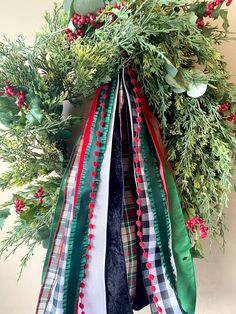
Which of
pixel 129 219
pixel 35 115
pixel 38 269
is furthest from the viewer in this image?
pixel 38 269

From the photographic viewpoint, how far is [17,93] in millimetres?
588

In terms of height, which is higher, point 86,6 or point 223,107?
point 86,6

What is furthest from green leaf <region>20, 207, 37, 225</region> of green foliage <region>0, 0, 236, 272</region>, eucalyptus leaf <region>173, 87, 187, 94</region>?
eucalyptus leaf <region>173, 87, 187, 94</region>

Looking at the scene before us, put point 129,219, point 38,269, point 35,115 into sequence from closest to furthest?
point 35,115, point 129,219, point 38,269

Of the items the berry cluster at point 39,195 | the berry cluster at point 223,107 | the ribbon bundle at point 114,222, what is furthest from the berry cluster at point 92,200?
the berry cluster at point 223,107

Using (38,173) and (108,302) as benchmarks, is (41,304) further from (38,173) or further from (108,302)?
(38,173)

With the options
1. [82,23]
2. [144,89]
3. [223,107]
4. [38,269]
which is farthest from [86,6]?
[38,269]

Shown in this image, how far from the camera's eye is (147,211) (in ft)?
2.13

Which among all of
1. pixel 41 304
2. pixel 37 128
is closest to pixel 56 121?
pixel 37 128

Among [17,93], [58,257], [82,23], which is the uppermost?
[82,23]

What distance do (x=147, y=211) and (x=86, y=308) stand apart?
21 cm

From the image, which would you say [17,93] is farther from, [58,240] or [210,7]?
[210,7]

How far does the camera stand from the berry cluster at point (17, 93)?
578 mm

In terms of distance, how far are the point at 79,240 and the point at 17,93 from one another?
0.93 feet
